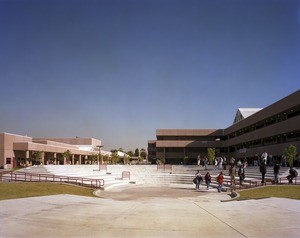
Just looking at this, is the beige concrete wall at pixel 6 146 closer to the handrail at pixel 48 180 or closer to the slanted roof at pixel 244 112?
the handrail at pixel 48 180

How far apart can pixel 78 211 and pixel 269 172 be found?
26.3m

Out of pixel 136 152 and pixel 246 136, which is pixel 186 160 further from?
pixel 136 152

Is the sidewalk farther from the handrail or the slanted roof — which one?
the slanted roof

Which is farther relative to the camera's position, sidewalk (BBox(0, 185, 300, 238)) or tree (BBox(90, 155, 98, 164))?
tree (BBox(90, 155, 98, 164))

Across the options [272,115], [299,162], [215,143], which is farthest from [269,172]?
[215,143]

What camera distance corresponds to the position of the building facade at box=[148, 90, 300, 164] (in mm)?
49125

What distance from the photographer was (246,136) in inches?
2776

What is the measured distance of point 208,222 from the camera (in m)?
11.9

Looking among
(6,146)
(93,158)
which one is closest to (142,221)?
(6,146)

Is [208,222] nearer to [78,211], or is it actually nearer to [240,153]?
[78,211]

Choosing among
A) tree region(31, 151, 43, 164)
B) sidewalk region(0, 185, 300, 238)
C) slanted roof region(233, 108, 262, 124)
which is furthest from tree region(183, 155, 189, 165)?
sidewalk region(0, 185, 300, 238)

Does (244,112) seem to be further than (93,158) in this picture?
No

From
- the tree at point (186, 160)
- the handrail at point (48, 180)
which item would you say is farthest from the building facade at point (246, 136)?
the handrail at point (48, 180)

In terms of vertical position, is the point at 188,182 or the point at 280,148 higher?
the point at 280,148
